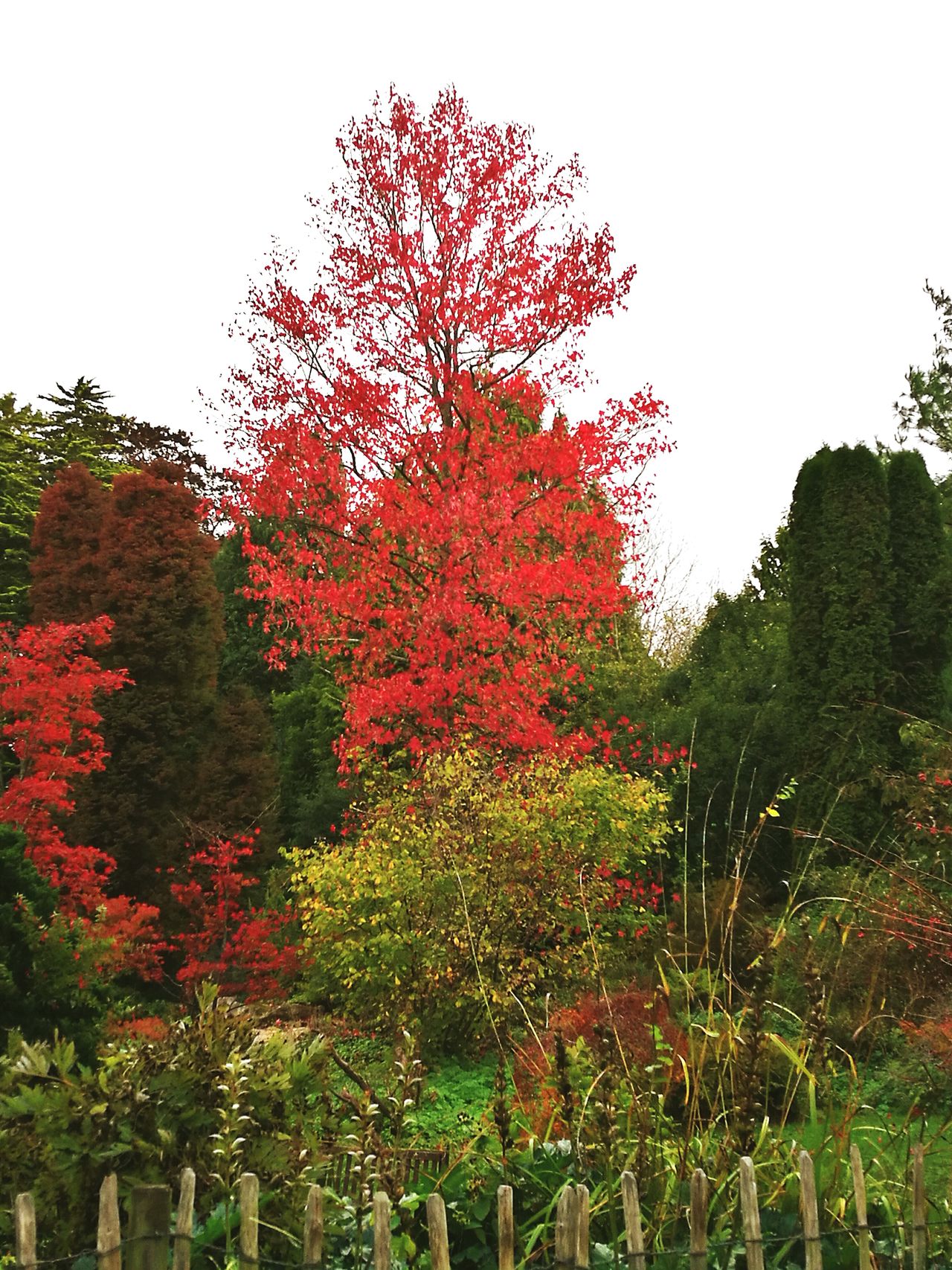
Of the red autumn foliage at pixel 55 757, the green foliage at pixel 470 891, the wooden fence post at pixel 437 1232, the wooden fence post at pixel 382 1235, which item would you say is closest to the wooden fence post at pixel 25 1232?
the wooden fence post at pixel 382 1235

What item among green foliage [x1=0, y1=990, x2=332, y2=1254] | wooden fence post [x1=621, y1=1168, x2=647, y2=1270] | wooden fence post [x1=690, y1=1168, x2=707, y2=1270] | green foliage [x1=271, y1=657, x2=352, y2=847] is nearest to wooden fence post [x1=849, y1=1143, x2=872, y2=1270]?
wooden fence post [x1=690, y1=1168, x2=707, y2=1270]

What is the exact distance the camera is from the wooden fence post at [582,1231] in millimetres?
2840

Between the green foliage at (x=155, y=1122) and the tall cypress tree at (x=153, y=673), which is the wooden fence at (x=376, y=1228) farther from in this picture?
the tall cypress tree at (x=153, y=673)

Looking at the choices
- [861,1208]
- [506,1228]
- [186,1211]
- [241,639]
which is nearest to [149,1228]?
[186,1211]

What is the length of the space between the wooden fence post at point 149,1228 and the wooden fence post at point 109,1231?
115mm

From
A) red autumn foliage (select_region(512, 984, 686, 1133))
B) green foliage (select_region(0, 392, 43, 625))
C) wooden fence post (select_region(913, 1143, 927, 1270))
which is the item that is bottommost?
wooden fence post (select_region(913, 1143, 927, 1270))

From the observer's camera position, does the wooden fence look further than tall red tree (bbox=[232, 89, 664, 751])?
No

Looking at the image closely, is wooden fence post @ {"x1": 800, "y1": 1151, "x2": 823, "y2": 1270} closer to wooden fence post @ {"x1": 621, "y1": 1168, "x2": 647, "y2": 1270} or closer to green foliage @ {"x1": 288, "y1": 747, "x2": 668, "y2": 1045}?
wooden fence post @ {"x1": 621, "y1": 1168, "x2": 647, "y2": 1270}

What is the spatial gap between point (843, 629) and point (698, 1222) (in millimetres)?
10352

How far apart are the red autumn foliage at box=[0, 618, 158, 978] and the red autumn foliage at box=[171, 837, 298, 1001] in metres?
0.74

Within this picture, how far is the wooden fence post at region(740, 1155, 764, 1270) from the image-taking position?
3004 millimetres

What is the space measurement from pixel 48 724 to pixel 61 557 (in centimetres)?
600

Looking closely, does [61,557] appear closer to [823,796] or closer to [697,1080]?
[823,796]

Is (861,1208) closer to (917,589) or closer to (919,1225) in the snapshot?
(919,1225)
